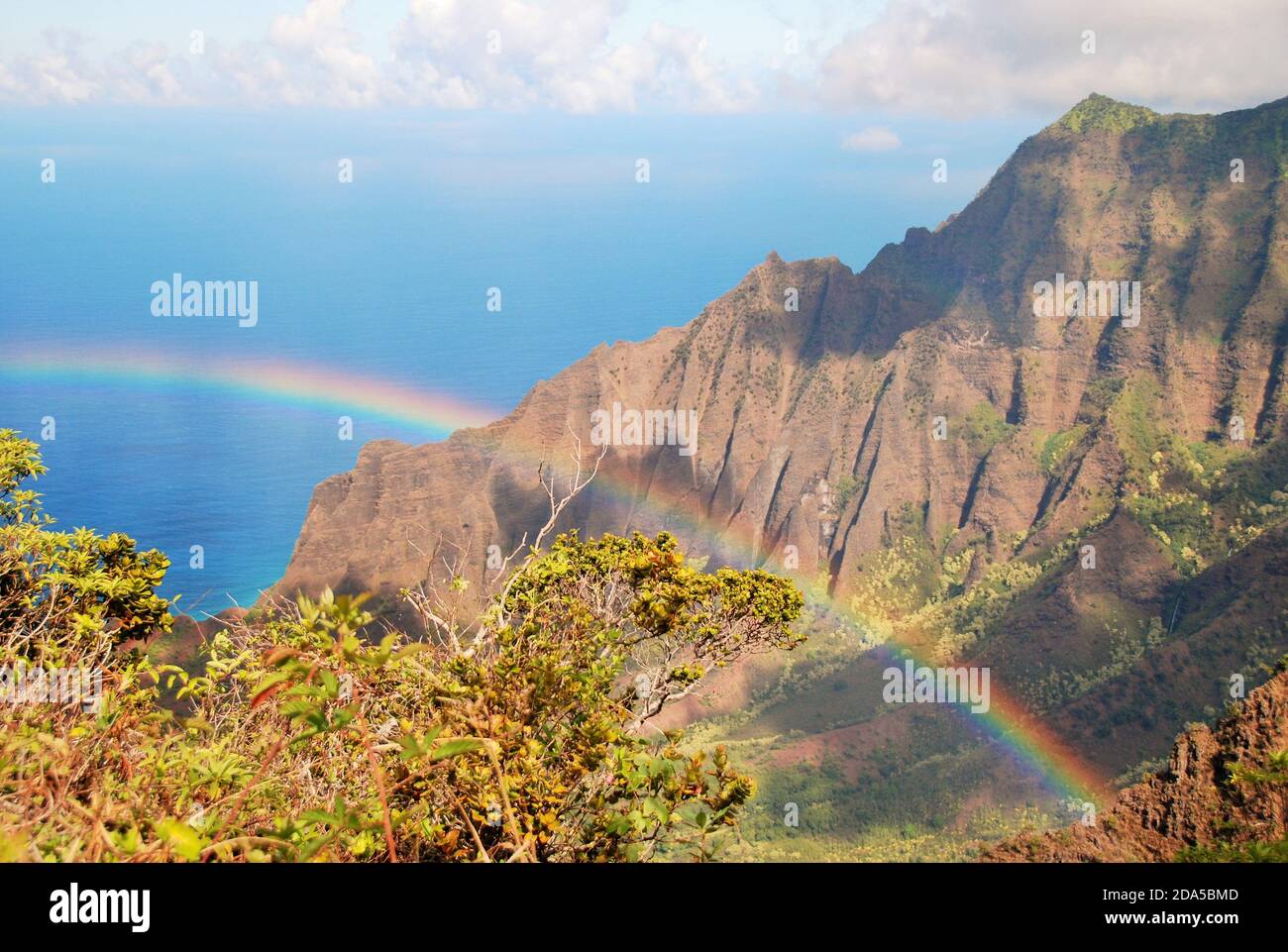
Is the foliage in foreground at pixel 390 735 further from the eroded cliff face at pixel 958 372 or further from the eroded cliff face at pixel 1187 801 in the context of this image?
the eroded cliff face at pixel 958 372

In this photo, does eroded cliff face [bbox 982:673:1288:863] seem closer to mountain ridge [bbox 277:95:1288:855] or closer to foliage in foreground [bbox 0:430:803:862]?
foliage in foreground [bbox 0:430:803:862]

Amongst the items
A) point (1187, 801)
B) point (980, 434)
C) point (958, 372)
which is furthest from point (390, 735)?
point (958, 372)

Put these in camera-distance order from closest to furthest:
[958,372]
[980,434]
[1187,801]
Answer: [1187,801], [980,434], [958,372]

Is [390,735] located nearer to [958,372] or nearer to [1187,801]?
[1187,801]

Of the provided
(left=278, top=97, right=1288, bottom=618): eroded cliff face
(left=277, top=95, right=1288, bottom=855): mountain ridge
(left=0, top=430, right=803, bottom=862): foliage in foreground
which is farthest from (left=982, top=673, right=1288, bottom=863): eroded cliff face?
(left=278, top=97, right=1288, bottom=618): eroded cliff face
